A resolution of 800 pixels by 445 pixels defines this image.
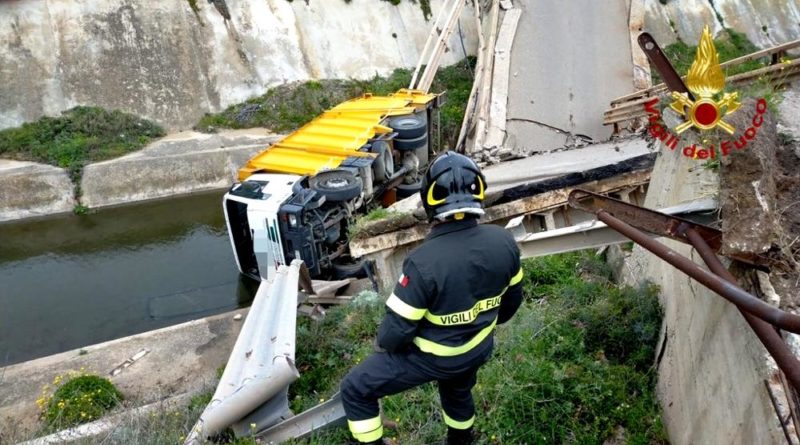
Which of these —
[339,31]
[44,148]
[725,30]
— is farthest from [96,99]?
[725,30]

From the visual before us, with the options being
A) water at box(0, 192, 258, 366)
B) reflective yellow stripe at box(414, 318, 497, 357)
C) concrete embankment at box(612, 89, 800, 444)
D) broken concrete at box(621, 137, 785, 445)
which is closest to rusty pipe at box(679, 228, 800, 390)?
concrete embankment at box(612, 89, 800, 444)

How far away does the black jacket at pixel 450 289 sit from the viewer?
249cm

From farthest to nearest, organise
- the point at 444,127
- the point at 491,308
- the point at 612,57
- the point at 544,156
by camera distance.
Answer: the point at 444,127, the point at 612,57, the point at 544,156, the point at 491,308

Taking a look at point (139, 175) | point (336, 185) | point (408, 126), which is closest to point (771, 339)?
point (336, 185)

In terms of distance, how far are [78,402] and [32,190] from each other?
719cm

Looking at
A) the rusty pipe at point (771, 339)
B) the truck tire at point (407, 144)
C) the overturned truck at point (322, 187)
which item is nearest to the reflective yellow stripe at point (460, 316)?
the rusty pipe at point (771, 339)

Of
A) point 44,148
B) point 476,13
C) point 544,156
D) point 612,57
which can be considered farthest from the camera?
point 476,13

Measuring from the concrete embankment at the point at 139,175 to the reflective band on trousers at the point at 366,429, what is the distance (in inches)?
374

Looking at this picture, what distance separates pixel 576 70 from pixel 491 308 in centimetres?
1005

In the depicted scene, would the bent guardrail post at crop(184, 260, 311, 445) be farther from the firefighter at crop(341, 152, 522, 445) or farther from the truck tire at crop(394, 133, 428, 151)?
the truck tire at crop(394, 133, 428, 151)

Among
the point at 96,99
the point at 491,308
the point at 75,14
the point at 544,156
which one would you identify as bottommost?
the point at 544,156

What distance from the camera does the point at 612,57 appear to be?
38.8ft

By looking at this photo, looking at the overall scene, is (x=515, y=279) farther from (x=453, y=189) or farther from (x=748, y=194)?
(x=748, y=194)

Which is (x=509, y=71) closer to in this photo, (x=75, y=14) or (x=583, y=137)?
(x=583, y=137)
